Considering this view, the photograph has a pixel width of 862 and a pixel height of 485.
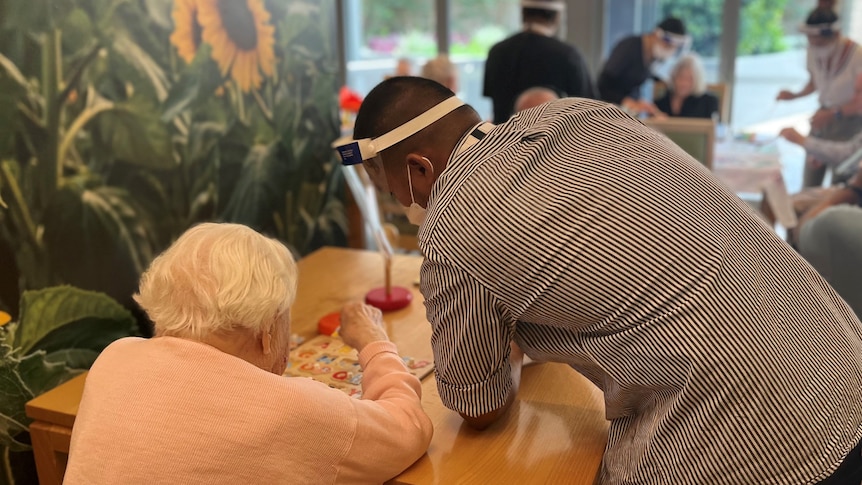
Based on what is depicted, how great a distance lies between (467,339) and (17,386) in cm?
107

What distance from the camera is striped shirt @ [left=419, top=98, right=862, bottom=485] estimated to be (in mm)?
1078

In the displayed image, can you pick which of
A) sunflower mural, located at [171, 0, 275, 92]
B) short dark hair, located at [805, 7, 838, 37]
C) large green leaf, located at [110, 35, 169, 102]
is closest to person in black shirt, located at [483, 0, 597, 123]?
short dark hair, located at [805, 7, 838, 37]

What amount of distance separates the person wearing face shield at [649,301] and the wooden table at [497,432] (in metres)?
0.13

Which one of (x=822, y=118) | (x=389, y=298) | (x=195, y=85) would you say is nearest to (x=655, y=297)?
(x=389, y=298)

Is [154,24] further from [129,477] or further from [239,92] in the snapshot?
[129,477]

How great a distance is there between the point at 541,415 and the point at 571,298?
18.8 inches

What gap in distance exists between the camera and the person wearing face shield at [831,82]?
403 cm

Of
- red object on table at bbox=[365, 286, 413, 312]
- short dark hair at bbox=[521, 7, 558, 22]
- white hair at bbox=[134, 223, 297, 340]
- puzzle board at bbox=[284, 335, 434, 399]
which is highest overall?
short dark hair at bbox=[521, 7, 558, 22]

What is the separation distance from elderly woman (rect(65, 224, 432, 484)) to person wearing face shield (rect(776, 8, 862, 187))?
3631 millimetres

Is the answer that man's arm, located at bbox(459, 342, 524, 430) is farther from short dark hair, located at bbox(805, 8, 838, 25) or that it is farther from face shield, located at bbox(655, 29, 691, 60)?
face shield, located at bbox(655, 29, 691, 60)

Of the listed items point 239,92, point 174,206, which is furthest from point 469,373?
point 239,92

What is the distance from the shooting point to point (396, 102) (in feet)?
4.57

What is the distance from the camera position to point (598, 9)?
6090 millimetres

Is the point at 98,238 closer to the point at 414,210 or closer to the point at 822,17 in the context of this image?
the point at 414,210
